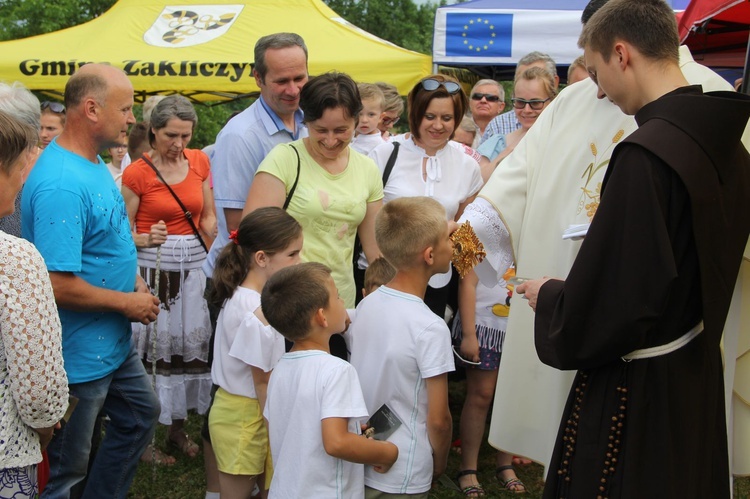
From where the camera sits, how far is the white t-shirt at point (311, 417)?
271 centimetres

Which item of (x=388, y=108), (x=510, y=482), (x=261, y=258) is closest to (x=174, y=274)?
(x=261, y=258)

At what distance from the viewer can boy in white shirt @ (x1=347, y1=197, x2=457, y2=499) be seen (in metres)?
2.92

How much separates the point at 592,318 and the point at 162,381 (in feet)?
11.4

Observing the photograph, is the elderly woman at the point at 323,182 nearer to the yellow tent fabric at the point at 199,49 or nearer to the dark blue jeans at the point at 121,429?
the dark blue jeans at the point at 121,429

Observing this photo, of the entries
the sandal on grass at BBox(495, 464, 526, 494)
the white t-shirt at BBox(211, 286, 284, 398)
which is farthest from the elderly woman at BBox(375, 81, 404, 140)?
the white t-shirt at BBox(211, 286, 284, 398)

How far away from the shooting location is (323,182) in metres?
3.79

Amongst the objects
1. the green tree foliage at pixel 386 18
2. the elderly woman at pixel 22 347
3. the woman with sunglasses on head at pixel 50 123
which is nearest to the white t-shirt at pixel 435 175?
the elderly woman at pixel 22 347

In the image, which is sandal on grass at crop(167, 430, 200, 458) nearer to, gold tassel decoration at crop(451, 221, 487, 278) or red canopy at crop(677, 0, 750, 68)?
gold tassel decoration at crop(451, 221, 487, 278)

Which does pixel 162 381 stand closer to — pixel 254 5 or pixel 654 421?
pixel 654 421

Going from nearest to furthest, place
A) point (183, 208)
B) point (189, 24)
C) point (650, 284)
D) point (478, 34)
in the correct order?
point (650, 284), point (183, 208), point (478, 34), point (189, 24)

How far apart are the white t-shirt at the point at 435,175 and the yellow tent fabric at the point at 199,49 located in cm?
403

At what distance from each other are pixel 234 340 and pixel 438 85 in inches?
80.6

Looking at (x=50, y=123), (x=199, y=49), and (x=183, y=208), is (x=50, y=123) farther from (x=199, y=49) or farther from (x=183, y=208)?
(x=199, y=49)

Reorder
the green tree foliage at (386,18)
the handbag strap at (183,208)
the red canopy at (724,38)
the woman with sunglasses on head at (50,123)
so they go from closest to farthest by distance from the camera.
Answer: the handbag strap at (183,208), the woman with sunglasses on head at (50,123), the red canopy at (724,38), the green tree foliage at (386,18)
